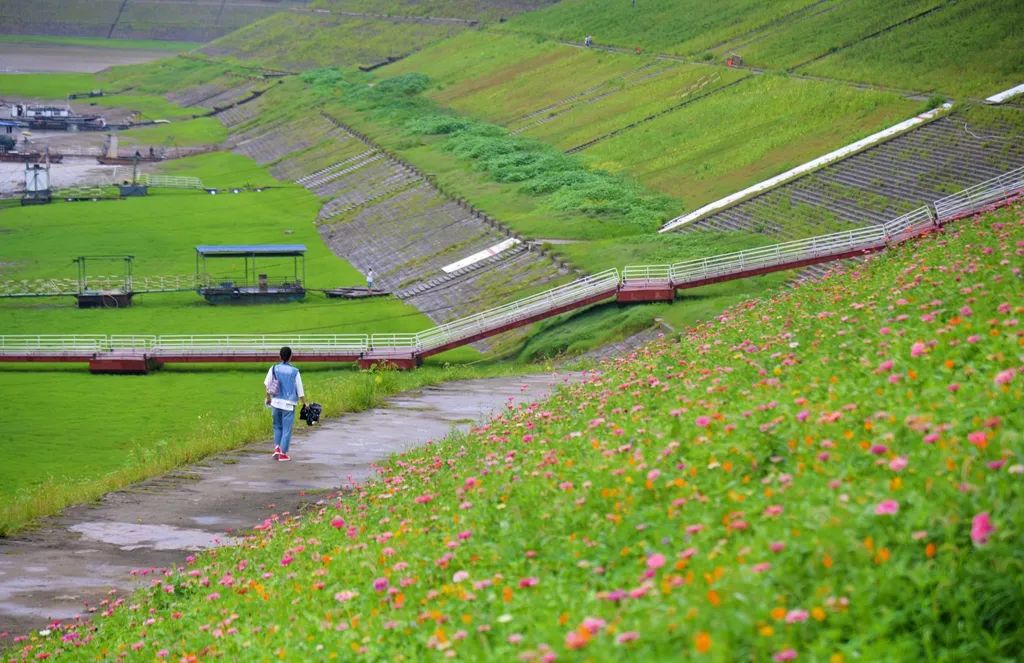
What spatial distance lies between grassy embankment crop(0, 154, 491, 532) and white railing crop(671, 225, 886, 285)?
6625 millimetres

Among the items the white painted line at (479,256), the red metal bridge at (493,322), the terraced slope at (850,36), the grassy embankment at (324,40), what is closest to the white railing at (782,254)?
the red metal bridge at (493,322)

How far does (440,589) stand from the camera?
10.8 meters

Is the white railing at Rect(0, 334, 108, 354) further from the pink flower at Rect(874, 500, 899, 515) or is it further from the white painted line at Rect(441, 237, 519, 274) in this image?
the pink flower at Rect(874, 500, 899, 515)

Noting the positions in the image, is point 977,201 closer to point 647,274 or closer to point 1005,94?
point 647,274

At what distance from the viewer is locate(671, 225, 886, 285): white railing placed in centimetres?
3812

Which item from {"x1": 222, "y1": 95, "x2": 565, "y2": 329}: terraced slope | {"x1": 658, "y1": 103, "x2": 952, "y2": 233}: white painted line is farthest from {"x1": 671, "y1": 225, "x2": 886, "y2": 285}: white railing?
{"x1": 658, "y1": 103, "x2": 952, "y2": 233}: white painted line

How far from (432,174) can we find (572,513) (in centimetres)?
5570

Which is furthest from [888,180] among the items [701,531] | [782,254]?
[701,531]

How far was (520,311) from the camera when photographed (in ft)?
129

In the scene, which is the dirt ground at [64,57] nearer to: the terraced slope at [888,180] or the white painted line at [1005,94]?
the terraced slope at [888,180]

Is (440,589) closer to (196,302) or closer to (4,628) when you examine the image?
(4,628)

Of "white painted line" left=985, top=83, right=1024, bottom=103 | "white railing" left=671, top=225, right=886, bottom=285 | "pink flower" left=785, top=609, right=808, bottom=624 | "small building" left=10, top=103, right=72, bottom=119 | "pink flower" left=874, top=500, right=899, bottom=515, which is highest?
"small building" left=10, top=103, right=72, bottom=119

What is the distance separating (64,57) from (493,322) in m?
123

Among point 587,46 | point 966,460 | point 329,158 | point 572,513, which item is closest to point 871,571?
point 966,460
